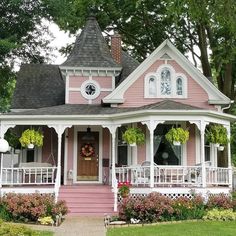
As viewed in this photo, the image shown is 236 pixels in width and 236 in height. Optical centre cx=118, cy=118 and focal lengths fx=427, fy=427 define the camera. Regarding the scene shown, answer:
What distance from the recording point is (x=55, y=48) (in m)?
29.5

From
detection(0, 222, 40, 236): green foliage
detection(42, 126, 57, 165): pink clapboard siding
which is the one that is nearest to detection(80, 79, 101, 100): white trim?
detection(42, 126, 57, 165): pink clapboard siding

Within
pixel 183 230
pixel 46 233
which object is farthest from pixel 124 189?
pixel 46 233

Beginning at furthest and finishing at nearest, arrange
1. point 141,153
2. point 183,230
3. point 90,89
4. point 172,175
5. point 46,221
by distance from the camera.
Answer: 1. point 90,89
2. point 141,153
3. point 172,175
4. point 46,221
5. point 183,230

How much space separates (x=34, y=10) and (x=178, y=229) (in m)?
19.7

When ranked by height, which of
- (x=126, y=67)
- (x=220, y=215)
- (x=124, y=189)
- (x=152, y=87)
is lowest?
(x=220, y=215)

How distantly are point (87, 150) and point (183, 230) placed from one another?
25.8 ft

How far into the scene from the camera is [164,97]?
18688 mm

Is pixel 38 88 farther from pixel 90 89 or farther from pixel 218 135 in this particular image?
pixel 218 135

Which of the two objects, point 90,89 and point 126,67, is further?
point 126,67

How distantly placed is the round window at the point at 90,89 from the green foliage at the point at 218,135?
5.64m

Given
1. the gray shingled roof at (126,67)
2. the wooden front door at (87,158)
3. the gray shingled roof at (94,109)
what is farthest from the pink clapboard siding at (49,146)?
the gray shingled roof at (126,67)

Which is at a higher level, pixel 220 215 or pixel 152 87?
pixel 152 87

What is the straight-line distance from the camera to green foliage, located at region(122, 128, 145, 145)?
16328mm

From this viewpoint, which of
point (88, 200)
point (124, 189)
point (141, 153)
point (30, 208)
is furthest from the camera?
point (141, 153)
